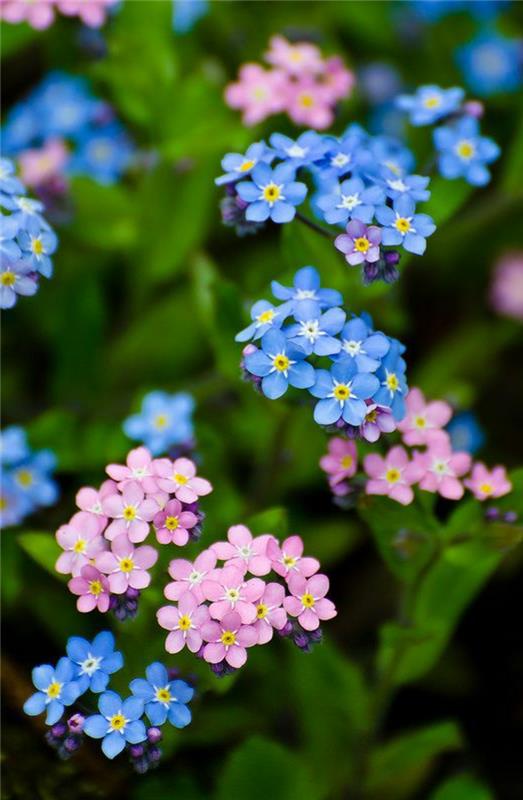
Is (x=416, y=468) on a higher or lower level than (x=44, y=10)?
lower

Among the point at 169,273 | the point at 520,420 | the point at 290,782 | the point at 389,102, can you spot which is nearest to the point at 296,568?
the point at 290,782

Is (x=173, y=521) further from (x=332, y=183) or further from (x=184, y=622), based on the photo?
(x=332, y=183)

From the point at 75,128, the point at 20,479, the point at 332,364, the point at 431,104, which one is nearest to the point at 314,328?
the point at 332,364

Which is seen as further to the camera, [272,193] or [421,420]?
[421,420]

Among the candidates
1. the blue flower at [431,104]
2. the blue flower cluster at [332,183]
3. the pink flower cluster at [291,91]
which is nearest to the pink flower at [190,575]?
the blue flower cluster at [332,183]

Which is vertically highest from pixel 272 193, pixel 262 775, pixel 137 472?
pixel 272 193

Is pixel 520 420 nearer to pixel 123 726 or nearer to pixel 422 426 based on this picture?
pixel 422 426
